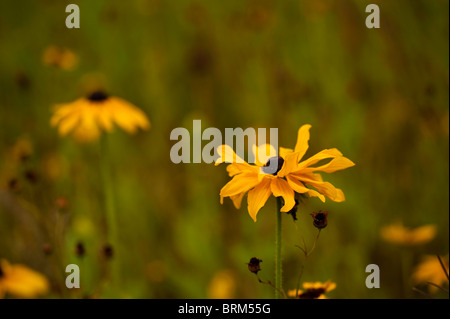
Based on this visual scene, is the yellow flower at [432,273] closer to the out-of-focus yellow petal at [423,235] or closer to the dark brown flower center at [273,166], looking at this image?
the out-of-focus yellow petal at [423,235]

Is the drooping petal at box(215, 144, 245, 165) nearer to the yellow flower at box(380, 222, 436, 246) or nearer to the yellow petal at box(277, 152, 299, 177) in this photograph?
the yellow petal at box(277, 152, 299, 177)

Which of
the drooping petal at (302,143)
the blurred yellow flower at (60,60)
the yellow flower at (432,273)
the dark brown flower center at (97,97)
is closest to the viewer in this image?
the drooping petal at (302,143)

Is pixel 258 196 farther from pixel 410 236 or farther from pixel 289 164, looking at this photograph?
pixel 410 236

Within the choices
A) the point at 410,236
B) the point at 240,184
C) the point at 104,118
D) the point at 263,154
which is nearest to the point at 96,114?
the point at 104,118

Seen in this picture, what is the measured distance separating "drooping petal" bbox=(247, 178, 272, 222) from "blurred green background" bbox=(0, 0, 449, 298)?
25.8 inches

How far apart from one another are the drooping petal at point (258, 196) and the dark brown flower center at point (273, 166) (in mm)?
18

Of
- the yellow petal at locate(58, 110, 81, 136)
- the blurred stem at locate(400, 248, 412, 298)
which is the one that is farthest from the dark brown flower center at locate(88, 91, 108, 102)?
the blurred stem at locate(400, 248, 412, 298)

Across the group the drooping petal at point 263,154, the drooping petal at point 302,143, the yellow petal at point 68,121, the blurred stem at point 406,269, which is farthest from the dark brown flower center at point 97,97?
the blurred stem at point 406,269

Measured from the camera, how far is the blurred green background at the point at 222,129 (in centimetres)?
186

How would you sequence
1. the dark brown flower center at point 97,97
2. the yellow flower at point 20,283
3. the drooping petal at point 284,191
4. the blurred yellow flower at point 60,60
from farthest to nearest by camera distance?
the blurred yellow flower at point 60,60, the dark brown flower center at point 97,97, the yellow flower at point 20,283, the drooping petal at point 284,191

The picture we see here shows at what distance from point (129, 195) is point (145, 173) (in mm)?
274

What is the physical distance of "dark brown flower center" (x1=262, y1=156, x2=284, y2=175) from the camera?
34.9 inches
